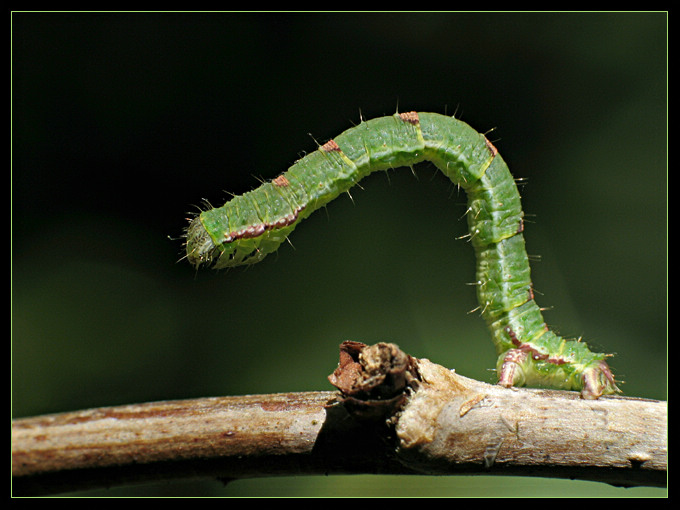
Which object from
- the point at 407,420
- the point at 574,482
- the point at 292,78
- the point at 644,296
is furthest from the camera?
the point at 292,78

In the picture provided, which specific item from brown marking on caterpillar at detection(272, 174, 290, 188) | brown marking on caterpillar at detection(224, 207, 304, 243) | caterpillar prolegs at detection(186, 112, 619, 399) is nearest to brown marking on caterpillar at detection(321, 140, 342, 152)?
caterpillar prolegs at detection(186, 112, 619, 399)

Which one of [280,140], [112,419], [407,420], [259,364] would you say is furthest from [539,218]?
[112,419]

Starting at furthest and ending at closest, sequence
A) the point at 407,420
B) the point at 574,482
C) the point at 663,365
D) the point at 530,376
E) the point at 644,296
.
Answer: the point at 644,296 < the point at 663,365 < the point at 530,376 < the point at 574,482 < the point at 407,420

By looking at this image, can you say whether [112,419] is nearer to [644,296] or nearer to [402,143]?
[402,143]

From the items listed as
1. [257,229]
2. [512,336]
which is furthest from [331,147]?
[512,336]

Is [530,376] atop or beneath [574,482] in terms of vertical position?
atop

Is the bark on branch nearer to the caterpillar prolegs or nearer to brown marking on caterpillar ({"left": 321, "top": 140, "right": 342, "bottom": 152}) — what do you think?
the caterpillar prolegs

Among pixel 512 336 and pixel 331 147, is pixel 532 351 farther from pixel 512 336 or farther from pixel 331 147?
pixel 331 147
